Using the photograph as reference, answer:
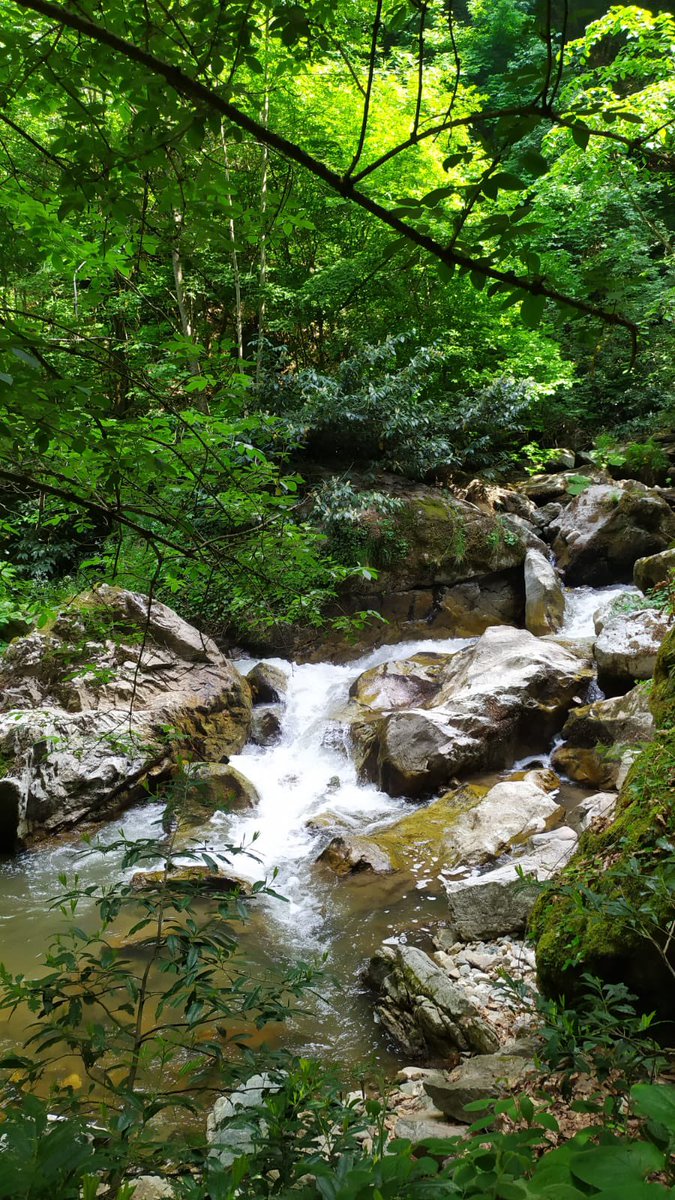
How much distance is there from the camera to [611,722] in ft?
21.6

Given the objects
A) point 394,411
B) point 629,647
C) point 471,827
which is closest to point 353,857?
point 471,827

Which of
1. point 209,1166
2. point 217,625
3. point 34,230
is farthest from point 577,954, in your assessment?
point 217,625

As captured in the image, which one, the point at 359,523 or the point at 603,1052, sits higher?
the point at 359,523

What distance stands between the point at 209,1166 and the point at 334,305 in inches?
482

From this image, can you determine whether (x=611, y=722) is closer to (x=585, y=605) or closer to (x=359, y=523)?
(x=585, y=605)

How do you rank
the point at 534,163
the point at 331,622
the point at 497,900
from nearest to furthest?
the point at 534,163 → the point at 497,900 → the point at 331,622

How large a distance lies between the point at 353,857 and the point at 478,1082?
3.05m

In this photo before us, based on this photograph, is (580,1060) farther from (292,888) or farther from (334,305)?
(334,305)

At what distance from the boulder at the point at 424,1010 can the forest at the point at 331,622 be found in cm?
2

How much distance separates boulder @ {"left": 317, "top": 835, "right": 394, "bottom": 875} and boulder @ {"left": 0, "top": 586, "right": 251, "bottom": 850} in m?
1.78

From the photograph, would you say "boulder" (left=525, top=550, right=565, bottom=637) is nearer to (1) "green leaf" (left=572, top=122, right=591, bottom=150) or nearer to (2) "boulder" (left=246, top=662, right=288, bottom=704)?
(2) "boulder" (left=246, top=662, right=288, bottom=704)

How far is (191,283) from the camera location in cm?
1209

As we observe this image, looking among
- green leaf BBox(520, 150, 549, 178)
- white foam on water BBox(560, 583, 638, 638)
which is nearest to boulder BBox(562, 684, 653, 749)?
white foam on water BBox(560, 583, 638, 638)

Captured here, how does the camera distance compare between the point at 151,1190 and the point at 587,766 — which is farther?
the point at 587,766
